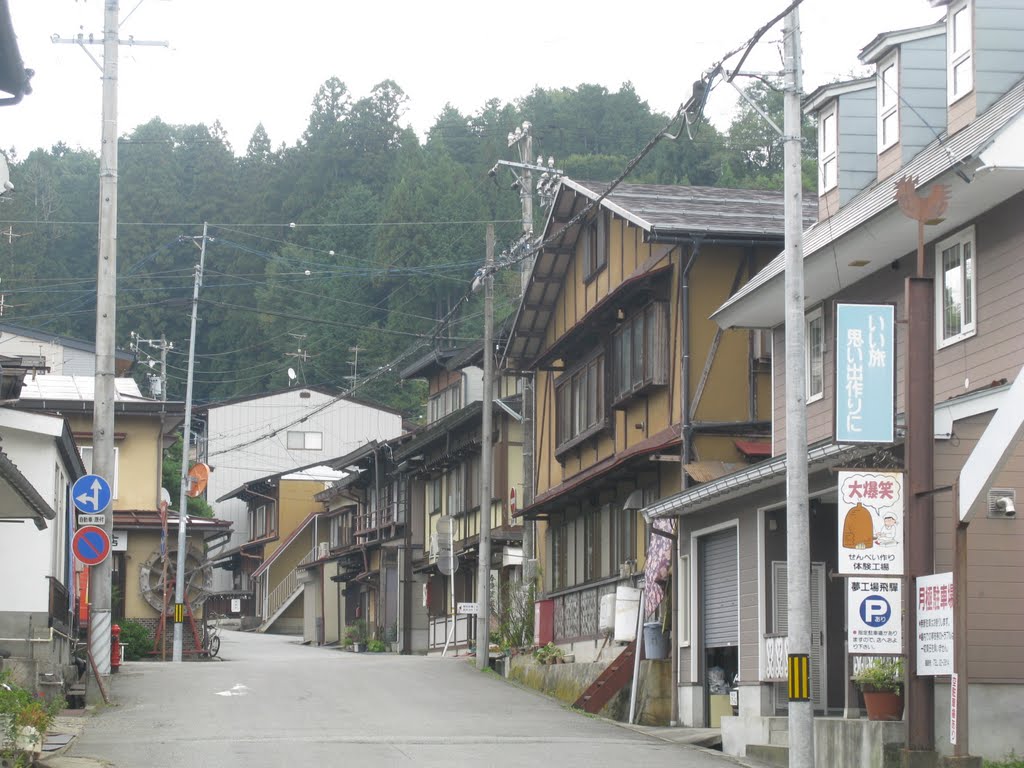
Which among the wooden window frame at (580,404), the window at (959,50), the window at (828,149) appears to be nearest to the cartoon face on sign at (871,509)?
the window at (959,50)

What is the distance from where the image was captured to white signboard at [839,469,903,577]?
15.5 m

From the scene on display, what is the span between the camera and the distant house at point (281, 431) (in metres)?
73.3

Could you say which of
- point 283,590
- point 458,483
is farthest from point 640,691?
point 283,590

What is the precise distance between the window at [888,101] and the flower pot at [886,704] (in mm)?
8486

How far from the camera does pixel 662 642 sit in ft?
79.9

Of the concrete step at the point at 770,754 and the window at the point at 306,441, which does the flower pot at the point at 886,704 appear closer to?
the concrete step at the point at 770,754

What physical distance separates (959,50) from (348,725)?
40.8 ft

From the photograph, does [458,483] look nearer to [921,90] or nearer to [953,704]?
[921,90]

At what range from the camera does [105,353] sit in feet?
78.0

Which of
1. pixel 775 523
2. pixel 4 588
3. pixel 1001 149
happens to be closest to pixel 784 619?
pixel 775 523

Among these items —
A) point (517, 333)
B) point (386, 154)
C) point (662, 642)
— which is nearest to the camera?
point (662, 642)

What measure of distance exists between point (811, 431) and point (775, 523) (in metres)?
2.52

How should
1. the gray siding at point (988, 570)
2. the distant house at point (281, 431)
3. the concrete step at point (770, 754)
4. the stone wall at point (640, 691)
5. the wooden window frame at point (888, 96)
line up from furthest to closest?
the distant house at point (281, 431) → the stone wall at point (640, 691) → the wooden window frame at point (888, 96) → the concrete step at point (770, 754) → the gray siding at point (988, 570)

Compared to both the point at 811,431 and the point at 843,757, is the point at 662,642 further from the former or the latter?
the point at 843,757
